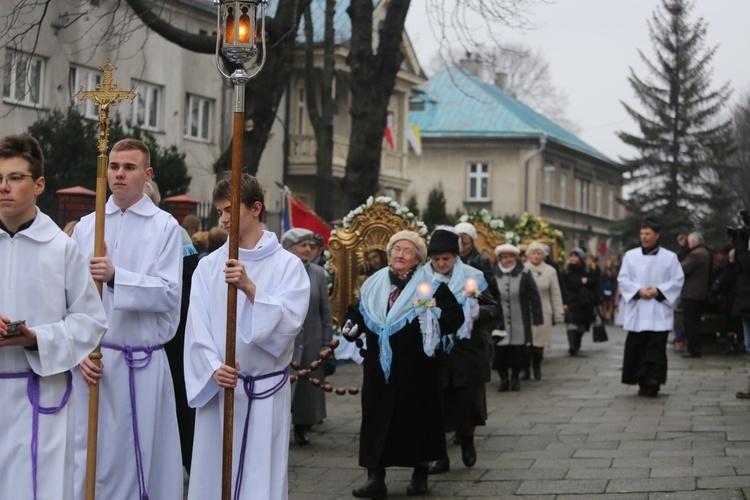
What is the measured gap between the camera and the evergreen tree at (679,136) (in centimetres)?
4719

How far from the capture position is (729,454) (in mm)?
9992

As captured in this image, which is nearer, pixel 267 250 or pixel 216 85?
pixel 267 250

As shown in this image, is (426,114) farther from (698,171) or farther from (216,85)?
(216,85)

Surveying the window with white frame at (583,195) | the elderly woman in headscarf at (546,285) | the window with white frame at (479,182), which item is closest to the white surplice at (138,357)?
the elderly woman in headscarf at (546,285)

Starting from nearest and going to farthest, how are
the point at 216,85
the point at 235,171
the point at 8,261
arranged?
the point at 8,261
the point at 235,171
the point at 216,85

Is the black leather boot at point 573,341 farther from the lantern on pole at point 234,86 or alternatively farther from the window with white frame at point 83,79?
the lantern on pole at point 234,86

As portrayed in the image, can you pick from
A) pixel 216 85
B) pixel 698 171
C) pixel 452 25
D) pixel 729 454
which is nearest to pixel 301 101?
pixel 216 85

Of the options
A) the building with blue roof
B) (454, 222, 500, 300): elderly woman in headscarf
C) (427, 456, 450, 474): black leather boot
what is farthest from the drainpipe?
(427, 456, 450, 474): black leather boot

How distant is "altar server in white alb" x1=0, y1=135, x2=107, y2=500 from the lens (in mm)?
5160

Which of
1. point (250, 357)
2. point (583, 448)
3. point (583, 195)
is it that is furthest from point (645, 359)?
point (583, 195)

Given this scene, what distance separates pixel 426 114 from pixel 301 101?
19573mm

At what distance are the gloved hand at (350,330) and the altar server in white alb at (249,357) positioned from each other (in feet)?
7.06

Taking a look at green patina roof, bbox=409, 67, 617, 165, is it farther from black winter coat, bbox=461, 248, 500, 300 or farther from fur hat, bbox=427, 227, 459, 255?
fur hat, bbox=427, 227, 459, 255

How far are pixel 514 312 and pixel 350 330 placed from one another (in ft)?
24.3
